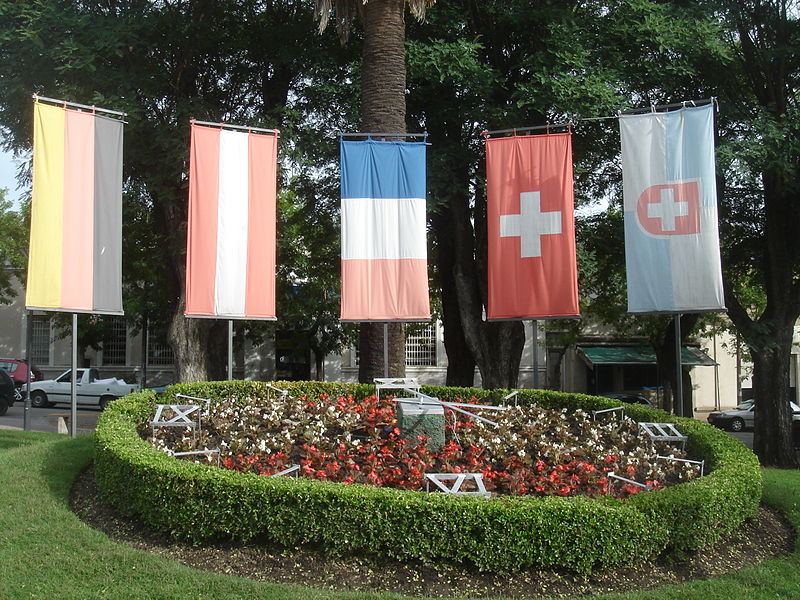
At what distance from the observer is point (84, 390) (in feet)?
104

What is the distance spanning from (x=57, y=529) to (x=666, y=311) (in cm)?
879

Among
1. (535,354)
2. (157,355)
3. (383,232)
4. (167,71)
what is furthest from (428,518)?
(157,355)

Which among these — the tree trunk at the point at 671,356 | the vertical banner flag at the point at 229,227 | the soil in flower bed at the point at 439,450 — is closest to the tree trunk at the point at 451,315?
the tree trunk at the point at 671,356

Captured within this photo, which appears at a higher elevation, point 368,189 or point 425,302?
point 368,189

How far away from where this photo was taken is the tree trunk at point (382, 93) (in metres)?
13.6

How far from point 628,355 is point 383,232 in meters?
27.9

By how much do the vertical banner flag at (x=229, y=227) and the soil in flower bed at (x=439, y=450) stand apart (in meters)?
1.66

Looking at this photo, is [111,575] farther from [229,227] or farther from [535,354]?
[535,354]

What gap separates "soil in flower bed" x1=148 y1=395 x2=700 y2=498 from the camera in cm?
816

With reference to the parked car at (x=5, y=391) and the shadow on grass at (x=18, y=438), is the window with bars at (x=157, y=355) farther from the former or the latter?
the shadow on grass at (x=18, y=438)

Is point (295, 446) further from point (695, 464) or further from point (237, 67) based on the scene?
point (237, 67)

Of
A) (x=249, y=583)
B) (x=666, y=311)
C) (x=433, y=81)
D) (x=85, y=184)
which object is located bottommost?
(x=249, y=583)

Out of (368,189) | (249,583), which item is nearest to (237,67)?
(368,189)

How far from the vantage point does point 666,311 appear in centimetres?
1150
